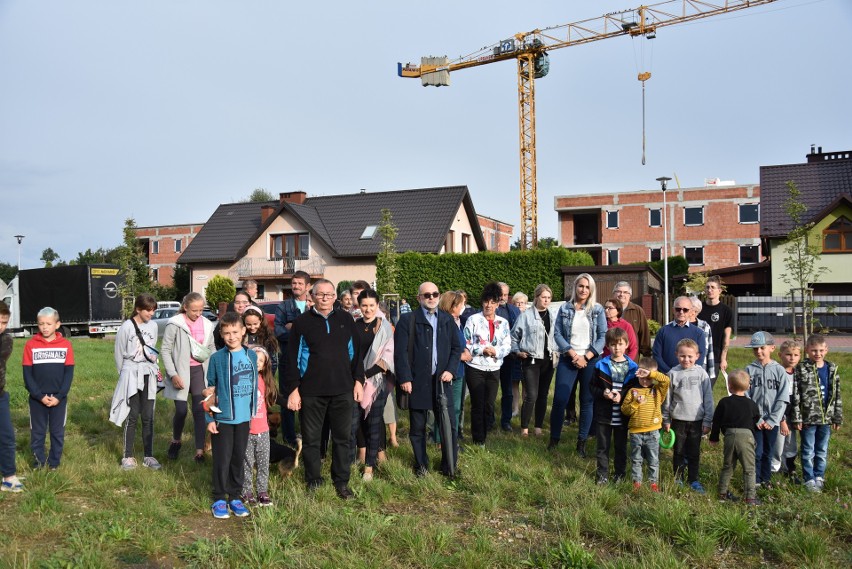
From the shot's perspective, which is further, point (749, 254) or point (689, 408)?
point (749, 254)

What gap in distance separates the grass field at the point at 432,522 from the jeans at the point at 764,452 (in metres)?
0.19

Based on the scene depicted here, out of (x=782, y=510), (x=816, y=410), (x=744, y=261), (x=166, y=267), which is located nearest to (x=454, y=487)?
(x=782, y=510)

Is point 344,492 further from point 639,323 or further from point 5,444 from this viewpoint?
point 639,323

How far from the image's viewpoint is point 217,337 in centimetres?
720

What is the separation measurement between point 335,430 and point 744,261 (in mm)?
48711

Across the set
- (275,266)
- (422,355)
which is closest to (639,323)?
(422,355)

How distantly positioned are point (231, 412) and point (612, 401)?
334cm

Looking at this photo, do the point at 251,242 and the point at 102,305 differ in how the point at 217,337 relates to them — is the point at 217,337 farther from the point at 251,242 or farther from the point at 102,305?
the point at 251,242

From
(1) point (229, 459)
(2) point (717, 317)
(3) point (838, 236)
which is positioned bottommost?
(1) point (229, 459)

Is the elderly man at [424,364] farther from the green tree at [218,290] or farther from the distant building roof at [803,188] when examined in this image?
the green tree at [218,290]

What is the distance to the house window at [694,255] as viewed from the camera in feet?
164

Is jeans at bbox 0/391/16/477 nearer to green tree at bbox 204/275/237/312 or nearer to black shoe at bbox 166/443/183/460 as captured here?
black shoe at bbox 166/443/183/460

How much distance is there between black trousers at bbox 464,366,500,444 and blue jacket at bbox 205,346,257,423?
9.31 ft

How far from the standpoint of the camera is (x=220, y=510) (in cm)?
535
